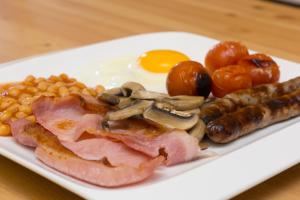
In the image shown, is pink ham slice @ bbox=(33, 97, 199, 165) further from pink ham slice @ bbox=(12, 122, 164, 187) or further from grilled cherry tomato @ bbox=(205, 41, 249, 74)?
grilled cherry tomato @ bbox=(205, 41, 249, 74)

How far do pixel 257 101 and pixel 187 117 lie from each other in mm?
235

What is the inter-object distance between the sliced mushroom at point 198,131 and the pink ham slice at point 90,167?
0.56 feet

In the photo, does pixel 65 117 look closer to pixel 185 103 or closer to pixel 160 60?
pixel 185 103

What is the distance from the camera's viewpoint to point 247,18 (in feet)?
9.54

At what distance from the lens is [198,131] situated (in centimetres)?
153

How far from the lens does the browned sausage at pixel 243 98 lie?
1588 mm

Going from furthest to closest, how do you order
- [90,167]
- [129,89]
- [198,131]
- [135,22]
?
[135,22] < [129,89] < [198,131] < [90,167]

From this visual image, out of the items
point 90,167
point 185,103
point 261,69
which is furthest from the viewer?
point 261,69

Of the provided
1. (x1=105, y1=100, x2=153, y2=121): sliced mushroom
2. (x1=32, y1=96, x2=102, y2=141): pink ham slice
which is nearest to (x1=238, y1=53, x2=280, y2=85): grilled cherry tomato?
(x1=105, y1=100, x2=153, y2=121): sliced mushroom

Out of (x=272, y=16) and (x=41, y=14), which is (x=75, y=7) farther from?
(x=272, y=16)

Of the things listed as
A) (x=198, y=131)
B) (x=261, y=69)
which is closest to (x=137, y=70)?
(x=261, y=69)

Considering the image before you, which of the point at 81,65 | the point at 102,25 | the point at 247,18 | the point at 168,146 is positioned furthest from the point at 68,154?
the point at 247,18

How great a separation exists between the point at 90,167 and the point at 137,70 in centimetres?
84

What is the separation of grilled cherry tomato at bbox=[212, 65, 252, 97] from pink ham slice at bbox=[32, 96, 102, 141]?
0.43m
